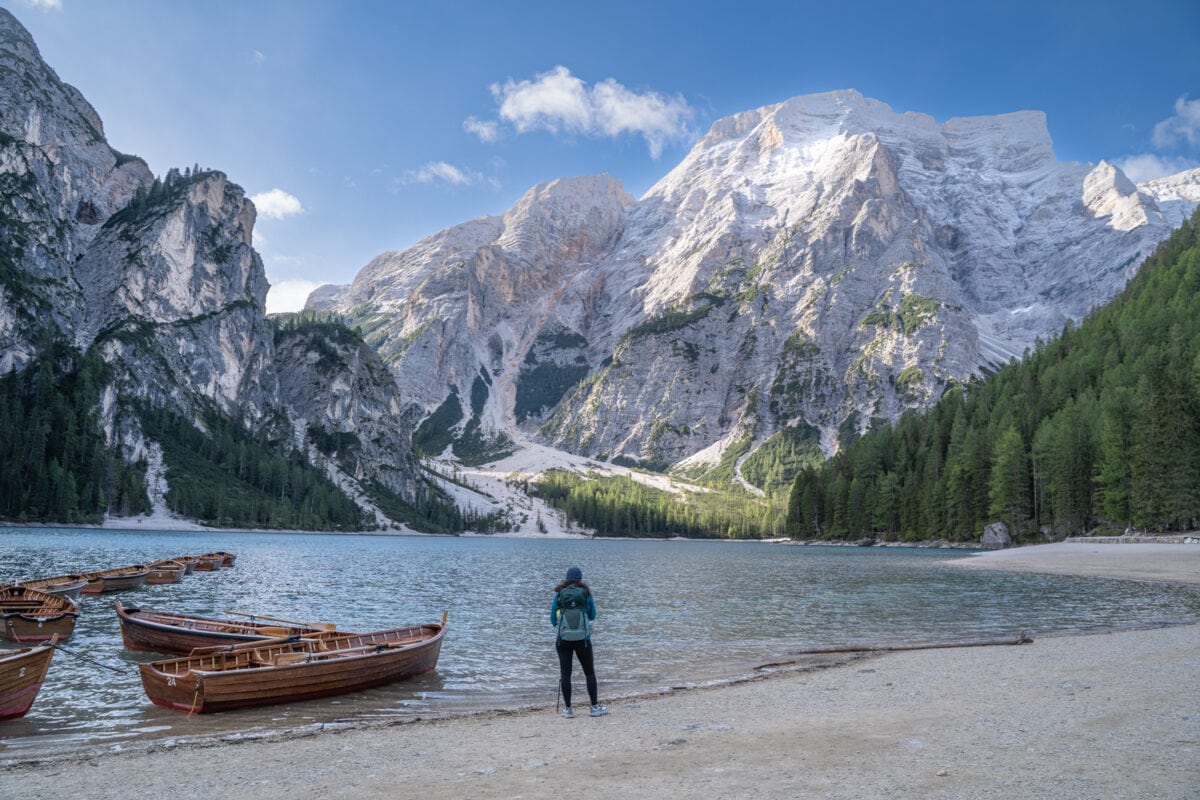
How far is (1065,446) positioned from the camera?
305 feet

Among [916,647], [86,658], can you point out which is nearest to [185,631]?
[86,658]

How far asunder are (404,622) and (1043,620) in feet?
108

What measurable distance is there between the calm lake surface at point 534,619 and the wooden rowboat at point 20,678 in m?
0.52

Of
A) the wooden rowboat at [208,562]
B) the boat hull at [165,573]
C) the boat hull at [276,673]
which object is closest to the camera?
the boat hull at [276,673]

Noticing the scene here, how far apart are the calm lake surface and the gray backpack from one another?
4.79m

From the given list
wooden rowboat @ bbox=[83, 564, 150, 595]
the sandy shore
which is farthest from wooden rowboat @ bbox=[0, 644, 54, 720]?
wooden rowboat @ bbox=[83, 564, 150, 595]

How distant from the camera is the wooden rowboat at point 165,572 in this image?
5503 centimetres

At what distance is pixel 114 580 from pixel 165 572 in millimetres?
8602

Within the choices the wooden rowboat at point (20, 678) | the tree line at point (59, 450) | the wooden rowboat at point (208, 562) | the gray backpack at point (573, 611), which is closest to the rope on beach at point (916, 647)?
the gray backpack at point (573, 611)

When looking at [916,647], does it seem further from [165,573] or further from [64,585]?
[165,573]

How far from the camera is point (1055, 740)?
12312mm

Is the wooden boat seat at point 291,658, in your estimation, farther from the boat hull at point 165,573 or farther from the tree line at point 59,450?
the tree line at point 59,450

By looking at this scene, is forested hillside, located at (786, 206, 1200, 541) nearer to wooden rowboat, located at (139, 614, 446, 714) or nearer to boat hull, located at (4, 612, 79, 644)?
wooden rowboat, located at (139, 614, 446, 714)

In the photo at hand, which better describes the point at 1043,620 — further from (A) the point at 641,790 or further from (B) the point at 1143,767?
(A) the point at 641,790
